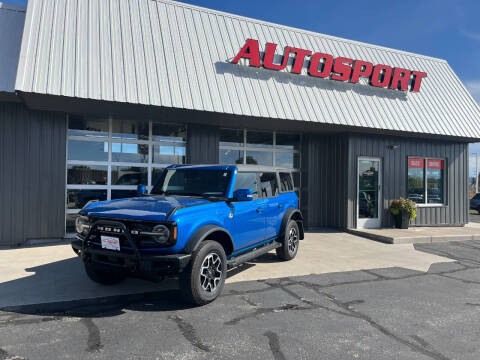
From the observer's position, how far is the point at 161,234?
409cm

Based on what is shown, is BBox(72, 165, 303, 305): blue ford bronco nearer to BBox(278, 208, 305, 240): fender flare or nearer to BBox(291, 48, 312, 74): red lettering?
BBox(278, 208, 305, 240): fender flare

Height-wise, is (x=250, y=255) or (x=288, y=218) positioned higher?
(x=288, y=218)

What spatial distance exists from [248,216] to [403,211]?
7.67 metres

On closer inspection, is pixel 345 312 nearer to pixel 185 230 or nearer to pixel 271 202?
pixel 185 230

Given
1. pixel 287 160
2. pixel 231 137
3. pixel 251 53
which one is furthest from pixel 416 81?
pixel 231 137

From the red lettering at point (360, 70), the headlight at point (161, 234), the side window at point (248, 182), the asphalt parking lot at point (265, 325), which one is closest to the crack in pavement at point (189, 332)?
the asphalt parking lot at point (265, 325)

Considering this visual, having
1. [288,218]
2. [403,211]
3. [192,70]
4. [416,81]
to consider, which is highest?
[416,81]

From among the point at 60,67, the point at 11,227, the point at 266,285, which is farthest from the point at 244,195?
the point at 11,227

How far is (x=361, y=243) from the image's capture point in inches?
365

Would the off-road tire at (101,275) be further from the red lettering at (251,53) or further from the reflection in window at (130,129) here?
the red lettering at (251,53)

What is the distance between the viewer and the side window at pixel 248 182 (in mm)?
5551

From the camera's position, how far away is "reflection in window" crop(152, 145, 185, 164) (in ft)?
31.7

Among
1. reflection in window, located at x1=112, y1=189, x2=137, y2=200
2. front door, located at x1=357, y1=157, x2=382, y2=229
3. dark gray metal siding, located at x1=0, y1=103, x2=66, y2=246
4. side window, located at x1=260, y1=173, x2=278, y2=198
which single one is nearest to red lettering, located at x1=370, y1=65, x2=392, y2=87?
front door, located at x1=357, y1=157, x2=382, y2=229

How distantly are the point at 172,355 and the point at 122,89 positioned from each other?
5.87m
